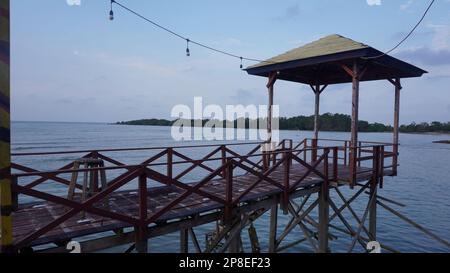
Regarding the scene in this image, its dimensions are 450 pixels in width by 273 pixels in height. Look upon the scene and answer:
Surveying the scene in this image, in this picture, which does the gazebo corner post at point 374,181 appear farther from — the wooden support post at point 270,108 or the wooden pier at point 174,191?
the wooden support post at point 270,108

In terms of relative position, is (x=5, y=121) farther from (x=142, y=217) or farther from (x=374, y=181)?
(x=374, y=181)

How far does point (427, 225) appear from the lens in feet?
50.5

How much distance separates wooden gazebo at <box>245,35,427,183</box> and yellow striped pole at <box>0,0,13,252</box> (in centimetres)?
796

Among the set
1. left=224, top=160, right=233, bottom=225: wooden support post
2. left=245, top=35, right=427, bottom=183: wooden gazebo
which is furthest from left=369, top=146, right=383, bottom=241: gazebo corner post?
left=224, top=160, right=233, bottom=225: wooden support post

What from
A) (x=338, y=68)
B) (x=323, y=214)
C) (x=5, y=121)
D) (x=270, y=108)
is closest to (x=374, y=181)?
(x=323, y=214)

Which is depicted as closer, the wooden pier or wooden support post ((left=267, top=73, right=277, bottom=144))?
the wooden pier

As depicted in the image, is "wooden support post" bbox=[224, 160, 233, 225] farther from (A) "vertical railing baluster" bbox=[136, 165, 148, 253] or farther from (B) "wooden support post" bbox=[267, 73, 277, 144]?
(B) "wooden support post" bbox=[267, 73, 277, 144]

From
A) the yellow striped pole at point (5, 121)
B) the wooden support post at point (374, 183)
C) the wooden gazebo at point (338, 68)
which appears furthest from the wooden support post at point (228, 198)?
the wooden support post at point (374, 183)

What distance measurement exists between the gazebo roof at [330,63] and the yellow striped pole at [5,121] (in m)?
7.96

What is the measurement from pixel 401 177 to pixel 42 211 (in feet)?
104

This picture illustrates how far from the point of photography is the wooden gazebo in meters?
8.68

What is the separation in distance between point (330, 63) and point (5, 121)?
30.5ft
